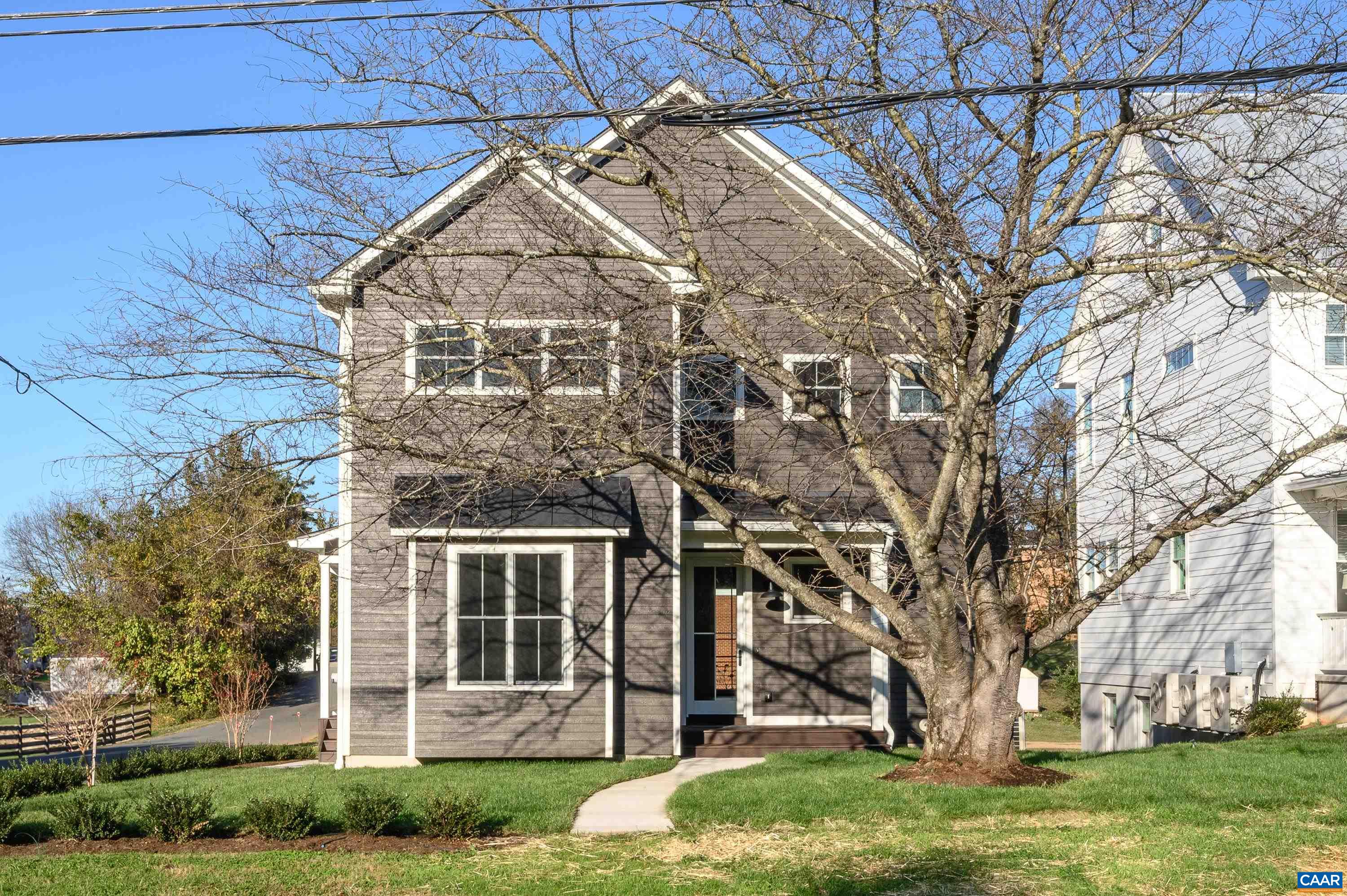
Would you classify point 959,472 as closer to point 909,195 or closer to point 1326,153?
point 909,195

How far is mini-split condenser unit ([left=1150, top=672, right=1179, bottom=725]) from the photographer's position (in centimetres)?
1945

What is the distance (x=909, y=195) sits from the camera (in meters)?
11.9

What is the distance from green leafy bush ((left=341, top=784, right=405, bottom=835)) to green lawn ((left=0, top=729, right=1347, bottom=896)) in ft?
1.84

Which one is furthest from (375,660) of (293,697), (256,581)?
(293,697)

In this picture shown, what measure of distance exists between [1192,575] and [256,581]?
2589 cm

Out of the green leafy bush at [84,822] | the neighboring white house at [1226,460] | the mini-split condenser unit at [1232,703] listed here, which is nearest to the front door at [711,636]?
the neighboring white house at [1226,460]

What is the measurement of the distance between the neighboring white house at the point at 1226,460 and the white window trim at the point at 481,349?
455 cm

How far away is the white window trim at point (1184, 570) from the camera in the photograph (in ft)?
72.0

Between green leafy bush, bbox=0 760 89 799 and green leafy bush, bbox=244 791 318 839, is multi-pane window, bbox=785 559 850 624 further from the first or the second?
green leafy bush, bbox=0 760 89 799

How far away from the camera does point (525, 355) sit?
11531mm

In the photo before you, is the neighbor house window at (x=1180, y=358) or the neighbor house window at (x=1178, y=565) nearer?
the neighbor house window at (x=1180, y=358)

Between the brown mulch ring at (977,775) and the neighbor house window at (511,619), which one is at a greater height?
the neighbor house window at (511,619)

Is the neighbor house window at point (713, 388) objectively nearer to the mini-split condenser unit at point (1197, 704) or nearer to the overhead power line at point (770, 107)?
the overhead power line at point (770, 107)

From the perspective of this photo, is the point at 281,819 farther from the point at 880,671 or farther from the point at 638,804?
the point at 880,671
